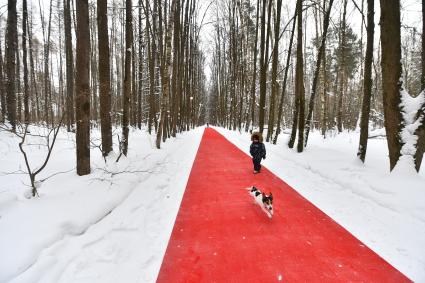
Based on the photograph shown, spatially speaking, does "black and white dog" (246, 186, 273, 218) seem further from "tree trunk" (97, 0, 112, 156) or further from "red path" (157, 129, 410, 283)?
"tree trunk" (97, 0, 112, 156)

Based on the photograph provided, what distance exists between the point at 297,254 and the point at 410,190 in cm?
354

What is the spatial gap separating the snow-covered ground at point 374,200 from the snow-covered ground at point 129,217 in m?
0.02

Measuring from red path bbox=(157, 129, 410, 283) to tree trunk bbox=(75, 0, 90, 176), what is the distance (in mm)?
2781

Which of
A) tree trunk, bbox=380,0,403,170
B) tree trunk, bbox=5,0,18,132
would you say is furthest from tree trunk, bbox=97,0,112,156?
tree trunk, bbox=380,0,403,170

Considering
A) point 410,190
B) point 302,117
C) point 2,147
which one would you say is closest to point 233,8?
point 302,117

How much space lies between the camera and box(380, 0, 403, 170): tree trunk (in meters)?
6.82

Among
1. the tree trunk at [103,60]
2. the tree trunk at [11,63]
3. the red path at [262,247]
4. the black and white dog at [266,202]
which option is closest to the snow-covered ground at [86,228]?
the red path at [262,247]

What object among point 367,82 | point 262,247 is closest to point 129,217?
point 262,247

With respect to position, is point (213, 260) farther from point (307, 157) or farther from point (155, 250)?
point (307, 157)

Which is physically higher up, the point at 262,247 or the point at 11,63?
the point at 11,63

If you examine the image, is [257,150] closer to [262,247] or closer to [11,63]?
[262,247]

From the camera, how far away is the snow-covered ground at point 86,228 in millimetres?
3430

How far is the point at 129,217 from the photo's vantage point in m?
5.26

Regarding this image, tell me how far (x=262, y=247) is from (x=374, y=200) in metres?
3.36
